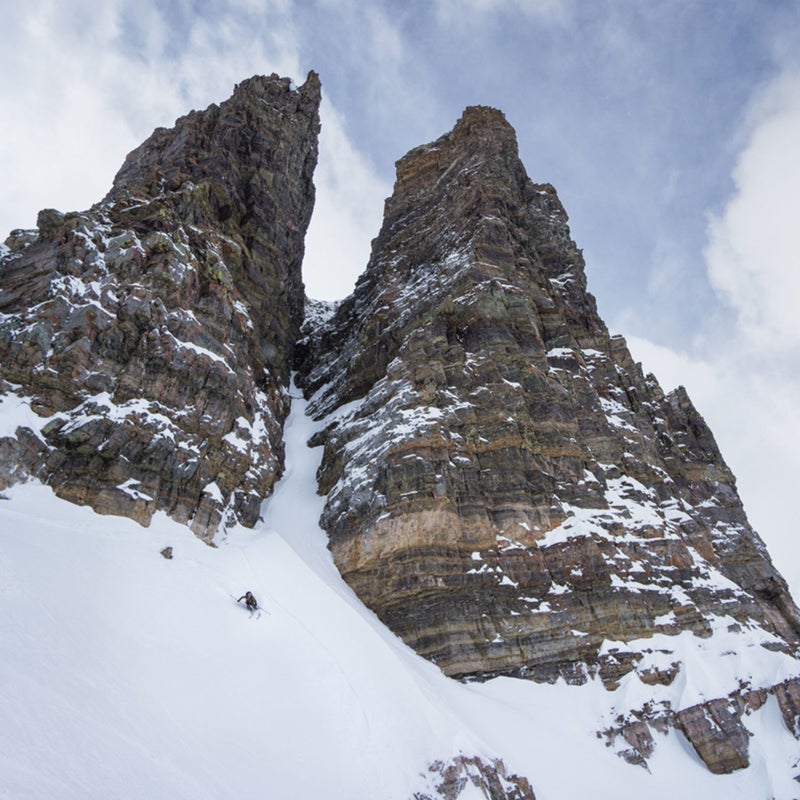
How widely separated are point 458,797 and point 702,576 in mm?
19524

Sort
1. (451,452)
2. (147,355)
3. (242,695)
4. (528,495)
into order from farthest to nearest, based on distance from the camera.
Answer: (451,452) → (528,495) → (147,355) → (242,695)

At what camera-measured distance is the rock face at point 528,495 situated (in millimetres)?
25172

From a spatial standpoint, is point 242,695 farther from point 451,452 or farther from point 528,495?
point 528,495

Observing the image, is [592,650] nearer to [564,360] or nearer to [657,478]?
[657,478]

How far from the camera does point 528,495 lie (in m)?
29.8

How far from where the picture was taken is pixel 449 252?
4812cm

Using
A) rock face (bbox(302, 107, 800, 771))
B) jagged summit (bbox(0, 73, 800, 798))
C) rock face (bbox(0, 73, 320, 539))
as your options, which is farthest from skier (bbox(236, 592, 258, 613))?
rock face (bbox(302, 107, 800, 771))

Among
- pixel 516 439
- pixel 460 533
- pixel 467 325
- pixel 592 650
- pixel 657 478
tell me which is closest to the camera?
pixel 592 650

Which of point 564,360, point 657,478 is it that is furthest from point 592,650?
point 564,360

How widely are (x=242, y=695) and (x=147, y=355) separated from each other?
20.3m

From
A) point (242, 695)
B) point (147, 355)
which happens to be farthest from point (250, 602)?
point (147, 355)

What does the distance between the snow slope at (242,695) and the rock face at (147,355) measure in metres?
2.12

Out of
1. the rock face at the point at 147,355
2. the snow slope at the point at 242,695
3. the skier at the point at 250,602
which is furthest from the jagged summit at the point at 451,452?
the skier at the point at 250,602

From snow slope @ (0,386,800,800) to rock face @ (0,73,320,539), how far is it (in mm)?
2115
